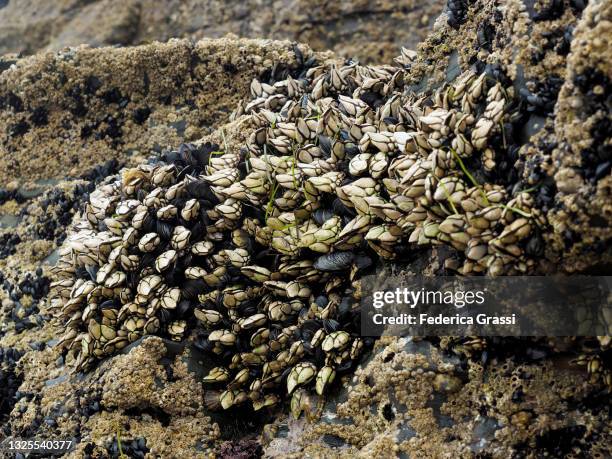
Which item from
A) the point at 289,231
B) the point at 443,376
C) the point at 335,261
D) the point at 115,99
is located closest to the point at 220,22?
the point at 115,99

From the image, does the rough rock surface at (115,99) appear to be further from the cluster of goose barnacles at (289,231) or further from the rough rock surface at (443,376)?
the cluster of goose barnacles at (289,231)

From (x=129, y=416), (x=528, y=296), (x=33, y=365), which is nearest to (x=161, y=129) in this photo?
(x=33, y=365)

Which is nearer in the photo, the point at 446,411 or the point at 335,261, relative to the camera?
the point at 446,411

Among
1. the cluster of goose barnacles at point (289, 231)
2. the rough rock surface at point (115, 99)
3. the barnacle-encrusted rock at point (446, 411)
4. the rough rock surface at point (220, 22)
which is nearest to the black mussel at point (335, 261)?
the cluster of goose barnacles at point (289, 231)

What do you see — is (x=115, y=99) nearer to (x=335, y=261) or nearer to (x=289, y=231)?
(x=289, y=231)

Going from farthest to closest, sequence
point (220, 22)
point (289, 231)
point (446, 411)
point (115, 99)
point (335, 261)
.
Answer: point (220, 22) → point (115, 99) → point (289, 231) → point (335, 261) → point (446, 411)
